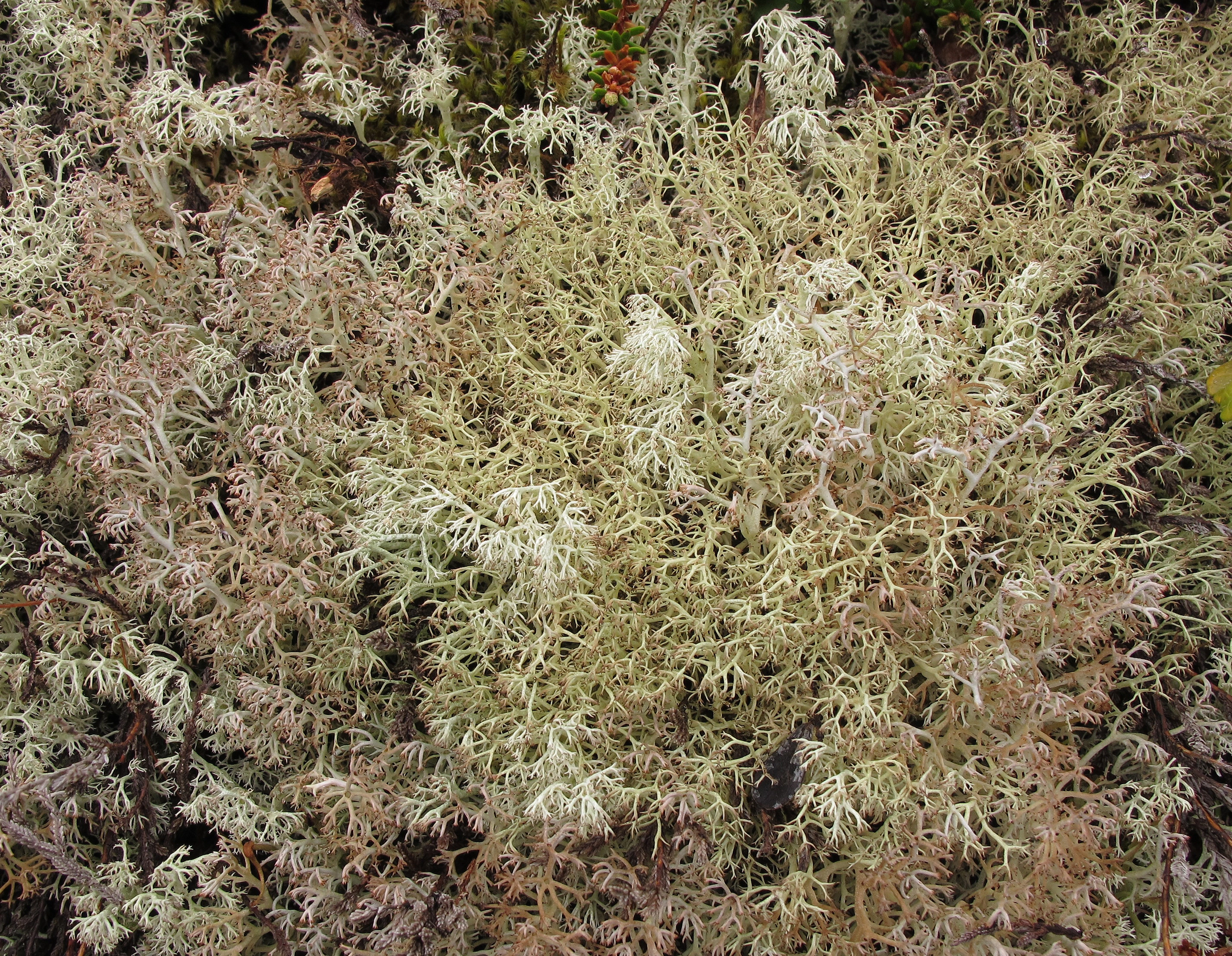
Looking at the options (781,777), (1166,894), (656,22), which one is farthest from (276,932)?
(656,22)

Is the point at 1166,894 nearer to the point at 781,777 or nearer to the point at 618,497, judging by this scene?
the point at 781,777

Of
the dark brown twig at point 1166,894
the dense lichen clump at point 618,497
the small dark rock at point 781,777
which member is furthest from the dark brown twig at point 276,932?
the dark brown twig at point 1166,894

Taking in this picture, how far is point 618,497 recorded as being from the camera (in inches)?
65.3

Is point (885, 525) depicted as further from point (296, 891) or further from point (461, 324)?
point (296, 891)

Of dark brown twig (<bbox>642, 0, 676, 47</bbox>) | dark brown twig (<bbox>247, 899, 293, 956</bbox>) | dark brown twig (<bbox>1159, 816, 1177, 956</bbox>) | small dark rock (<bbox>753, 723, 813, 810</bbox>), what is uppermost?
dark brown twig (<bbox>642, 0, 676, 47</bbox>)

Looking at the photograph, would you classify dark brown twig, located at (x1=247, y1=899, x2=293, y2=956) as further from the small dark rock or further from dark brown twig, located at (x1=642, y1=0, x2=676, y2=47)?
dark brown twig, located at (x1=642, y1=0, x2=676, y2=47)

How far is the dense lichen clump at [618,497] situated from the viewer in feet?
4.99

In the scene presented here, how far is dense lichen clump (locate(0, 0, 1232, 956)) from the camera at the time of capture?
1.52 meters

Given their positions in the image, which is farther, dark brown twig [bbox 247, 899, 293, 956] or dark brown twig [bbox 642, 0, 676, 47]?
dark brown twig [bbox 642, 0, 676, 47]

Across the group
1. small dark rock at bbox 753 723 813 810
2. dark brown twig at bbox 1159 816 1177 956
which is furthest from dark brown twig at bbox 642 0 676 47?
dark brown twig at bbox 1159 816 1177 956

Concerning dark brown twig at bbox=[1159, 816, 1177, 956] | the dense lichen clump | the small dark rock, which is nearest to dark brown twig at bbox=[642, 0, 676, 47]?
the dense lichen clump

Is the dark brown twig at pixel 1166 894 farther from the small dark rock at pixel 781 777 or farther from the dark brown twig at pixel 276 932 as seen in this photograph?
the dark brown twig at pixel 276 932

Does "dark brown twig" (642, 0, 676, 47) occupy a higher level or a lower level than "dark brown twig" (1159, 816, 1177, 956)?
higher

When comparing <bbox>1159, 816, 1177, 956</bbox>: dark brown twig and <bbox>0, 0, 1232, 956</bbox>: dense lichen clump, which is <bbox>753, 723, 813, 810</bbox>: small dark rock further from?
<bbox>1159, 816, 1177, 956</bbox>: dark brown twig
